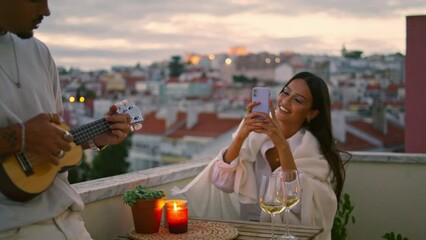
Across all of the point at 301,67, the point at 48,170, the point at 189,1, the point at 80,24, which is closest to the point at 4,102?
the point at 48,170

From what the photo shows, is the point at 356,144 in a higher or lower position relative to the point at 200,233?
lower

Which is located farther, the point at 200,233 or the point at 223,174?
the point at 223,174

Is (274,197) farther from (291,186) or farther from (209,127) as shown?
(209,127)

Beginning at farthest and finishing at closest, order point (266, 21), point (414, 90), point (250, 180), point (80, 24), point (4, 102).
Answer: point (266, 21) < point (80, 24) < point (414, 90) < point (250, 180) < point (4, 102)

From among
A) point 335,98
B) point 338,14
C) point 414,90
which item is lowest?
point 335,98

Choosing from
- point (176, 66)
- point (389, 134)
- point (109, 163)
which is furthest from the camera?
point (176, 66)

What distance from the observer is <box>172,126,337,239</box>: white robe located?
8.48 ft

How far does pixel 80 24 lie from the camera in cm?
2617

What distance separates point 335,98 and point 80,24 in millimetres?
11864

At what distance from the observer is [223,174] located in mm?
2721

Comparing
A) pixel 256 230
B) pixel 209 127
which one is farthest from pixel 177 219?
pixel 209 127

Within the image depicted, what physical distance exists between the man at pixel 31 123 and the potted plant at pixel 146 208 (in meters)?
0.55

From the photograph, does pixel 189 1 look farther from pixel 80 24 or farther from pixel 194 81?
pixel 80 24

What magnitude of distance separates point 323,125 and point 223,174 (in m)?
0.51
